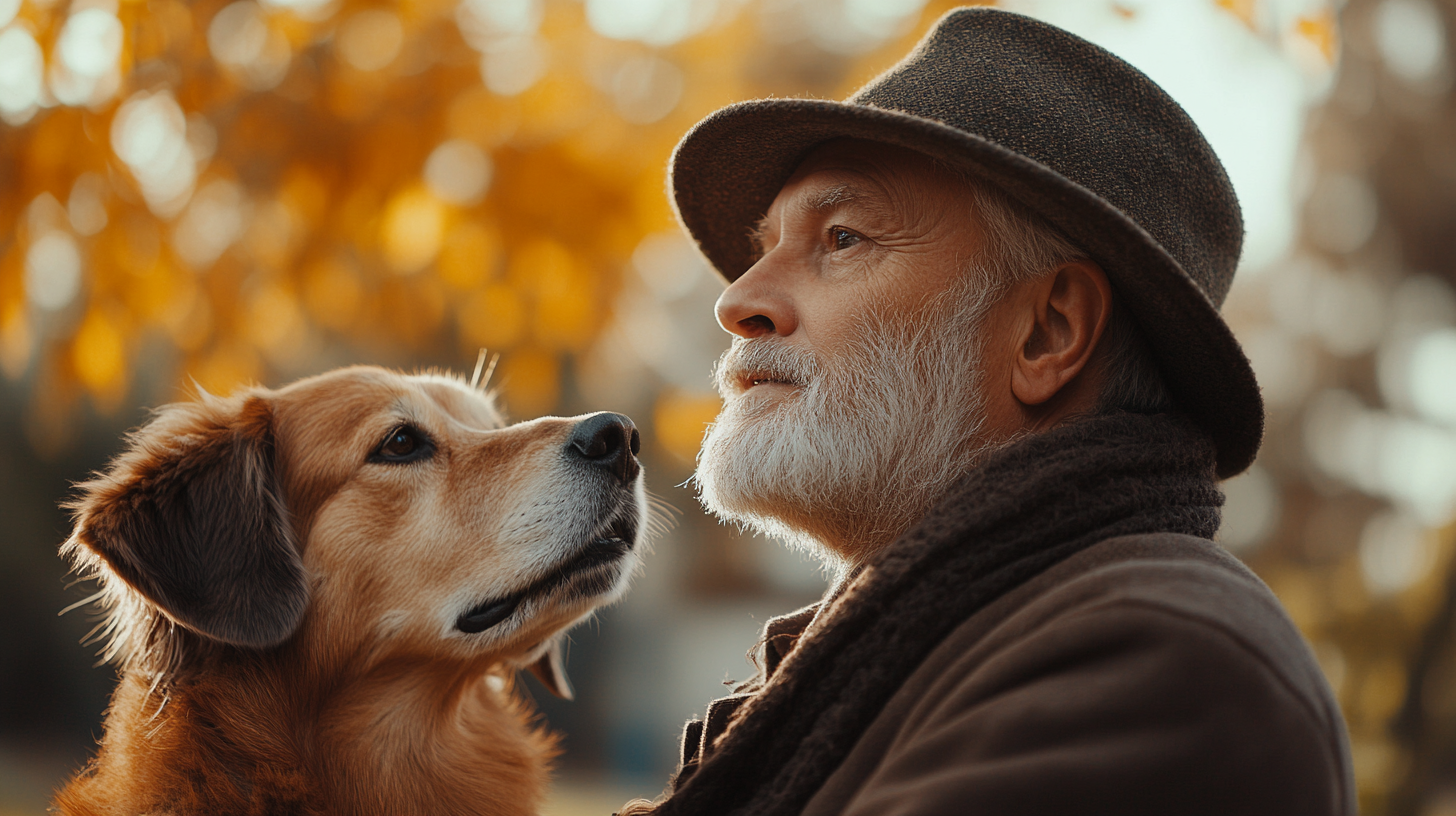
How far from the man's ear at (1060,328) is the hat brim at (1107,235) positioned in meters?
0.05

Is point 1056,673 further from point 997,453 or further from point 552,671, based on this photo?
point 552,671

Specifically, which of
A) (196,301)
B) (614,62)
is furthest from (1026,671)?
(196,301)

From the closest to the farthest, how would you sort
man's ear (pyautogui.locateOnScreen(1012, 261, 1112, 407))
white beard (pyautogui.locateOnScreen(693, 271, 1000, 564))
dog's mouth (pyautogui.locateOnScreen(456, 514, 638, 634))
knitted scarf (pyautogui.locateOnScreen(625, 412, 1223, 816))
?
knitted scarf (pyautogui.locateOnScreen(625, 412, 1223, 816)), man's ear (pyautogui.locateOnScreen(1012, 261, 1112, 407)), white beard (pyautogui.locateOnScreen(693, 271, 1000, 564)), dog's mouth (pyautogui.locateOnScreen(456, 514, 638, 634))

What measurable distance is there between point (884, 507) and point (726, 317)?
561 mm

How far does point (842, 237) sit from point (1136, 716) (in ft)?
4.29

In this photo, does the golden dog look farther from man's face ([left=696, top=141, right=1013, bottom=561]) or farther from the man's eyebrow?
the man's eyebrow

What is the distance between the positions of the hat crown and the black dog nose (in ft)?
3.71

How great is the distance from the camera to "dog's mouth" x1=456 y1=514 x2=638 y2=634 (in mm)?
2461

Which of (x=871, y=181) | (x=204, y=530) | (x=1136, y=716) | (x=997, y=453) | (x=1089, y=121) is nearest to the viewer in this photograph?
(x=1136, y=716)

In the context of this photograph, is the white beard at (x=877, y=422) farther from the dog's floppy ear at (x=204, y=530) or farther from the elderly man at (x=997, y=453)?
the dog's floppy ear at (x=204, y=530)

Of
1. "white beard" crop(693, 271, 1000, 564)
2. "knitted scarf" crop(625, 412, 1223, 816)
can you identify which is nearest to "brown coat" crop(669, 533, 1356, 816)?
"knitted scarf" crop(625, 412, 1223, 816)

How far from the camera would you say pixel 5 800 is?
8742 mm

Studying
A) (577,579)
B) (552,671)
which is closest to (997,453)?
(577,579)

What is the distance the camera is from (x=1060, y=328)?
2059 millimetres
